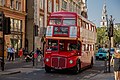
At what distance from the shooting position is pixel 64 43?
2505 centimetres

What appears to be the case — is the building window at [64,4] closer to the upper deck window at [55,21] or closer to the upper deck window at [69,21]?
the upper deck window at [55,21]

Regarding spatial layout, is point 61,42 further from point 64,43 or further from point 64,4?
point 64,4

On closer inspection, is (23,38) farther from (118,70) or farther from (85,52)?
(118,70)

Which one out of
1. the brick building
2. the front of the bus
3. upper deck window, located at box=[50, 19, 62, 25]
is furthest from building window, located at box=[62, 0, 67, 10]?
the front of the bus

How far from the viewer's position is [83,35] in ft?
87.5

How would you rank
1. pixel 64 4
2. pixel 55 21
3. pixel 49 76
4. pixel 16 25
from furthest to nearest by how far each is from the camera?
pixel 64 4 → pixel 16 25 → pixel 55 21 → pixel 49 76

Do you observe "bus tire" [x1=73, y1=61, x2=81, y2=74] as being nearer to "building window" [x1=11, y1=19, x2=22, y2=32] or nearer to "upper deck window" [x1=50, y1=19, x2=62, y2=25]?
"upper deck window" [x1=50, y1=19, x2=62, y2=25]

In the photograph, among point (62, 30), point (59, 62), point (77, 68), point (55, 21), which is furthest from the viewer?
point (55, 21)

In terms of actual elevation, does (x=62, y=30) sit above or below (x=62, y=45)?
above

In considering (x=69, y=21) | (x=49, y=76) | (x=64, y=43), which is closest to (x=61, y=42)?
(x=64, y=43)

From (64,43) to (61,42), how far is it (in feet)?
0.74

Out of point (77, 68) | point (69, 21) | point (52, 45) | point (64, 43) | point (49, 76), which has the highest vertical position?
point (69, 21)

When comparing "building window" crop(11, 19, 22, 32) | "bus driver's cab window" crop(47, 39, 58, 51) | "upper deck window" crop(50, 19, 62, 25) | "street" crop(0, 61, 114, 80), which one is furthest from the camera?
"building window" crop(11, 19, 22, 32)

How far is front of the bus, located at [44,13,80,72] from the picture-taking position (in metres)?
24.2
